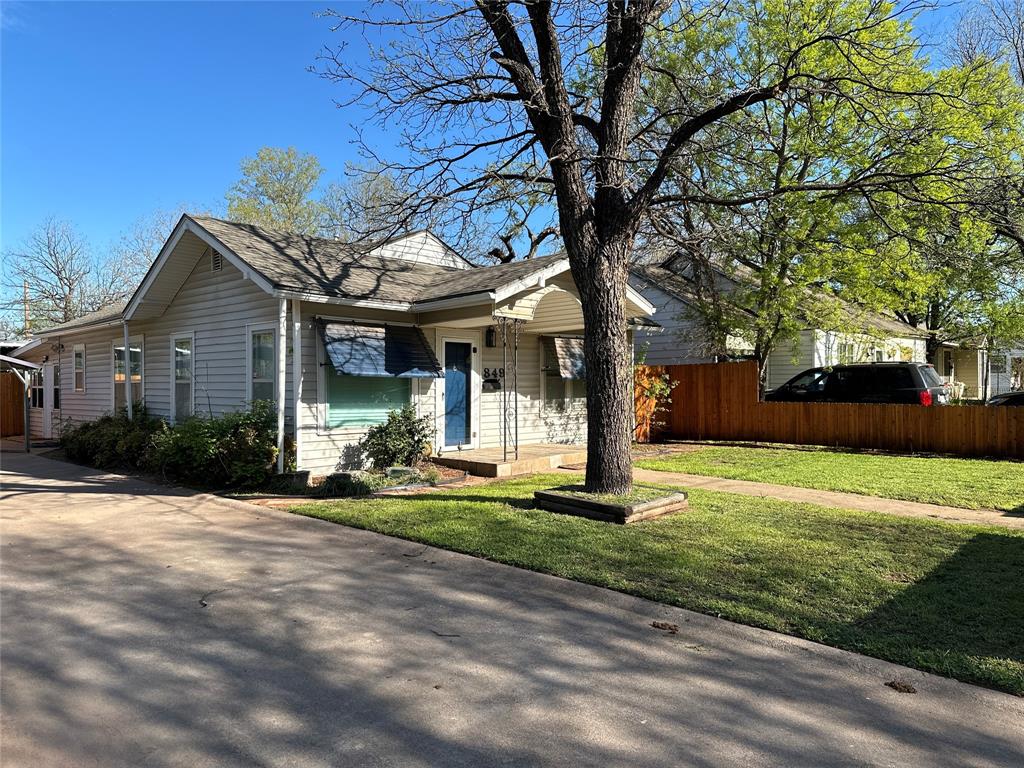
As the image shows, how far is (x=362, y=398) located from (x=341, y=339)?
3.70ft

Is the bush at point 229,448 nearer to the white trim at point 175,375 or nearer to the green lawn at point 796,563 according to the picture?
the green lawn at point 796,563

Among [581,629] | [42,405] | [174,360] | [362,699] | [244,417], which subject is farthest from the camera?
[42,405]

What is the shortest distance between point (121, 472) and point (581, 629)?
10664mm

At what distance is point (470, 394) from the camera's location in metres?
12.6

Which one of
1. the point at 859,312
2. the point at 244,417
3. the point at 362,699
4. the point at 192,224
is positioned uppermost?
the point at 192,224

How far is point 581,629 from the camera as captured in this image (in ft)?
14.4

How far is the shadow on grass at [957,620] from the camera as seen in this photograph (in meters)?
3.80

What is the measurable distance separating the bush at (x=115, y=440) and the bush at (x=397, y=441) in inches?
153

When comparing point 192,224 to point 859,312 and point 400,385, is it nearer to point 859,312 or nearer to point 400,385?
point 400,385

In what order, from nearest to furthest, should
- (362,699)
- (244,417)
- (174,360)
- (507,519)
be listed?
(362,699), (507,519), (244,417), (174,360)

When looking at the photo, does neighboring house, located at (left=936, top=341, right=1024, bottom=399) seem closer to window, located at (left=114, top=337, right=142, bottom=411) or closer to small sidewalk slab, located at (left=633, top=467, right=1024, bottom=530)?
small sidewalk slab, located at (left=633, top=467, right=1024, bottom=530)

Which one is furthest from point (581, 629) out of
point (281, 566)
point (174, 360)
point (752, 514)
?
point (174, 360)

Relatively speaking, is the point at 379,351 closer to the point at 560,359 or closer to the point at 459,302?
the point at 459,302

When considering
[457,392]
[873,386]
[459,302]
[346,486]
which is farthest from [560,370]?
[873,386]
